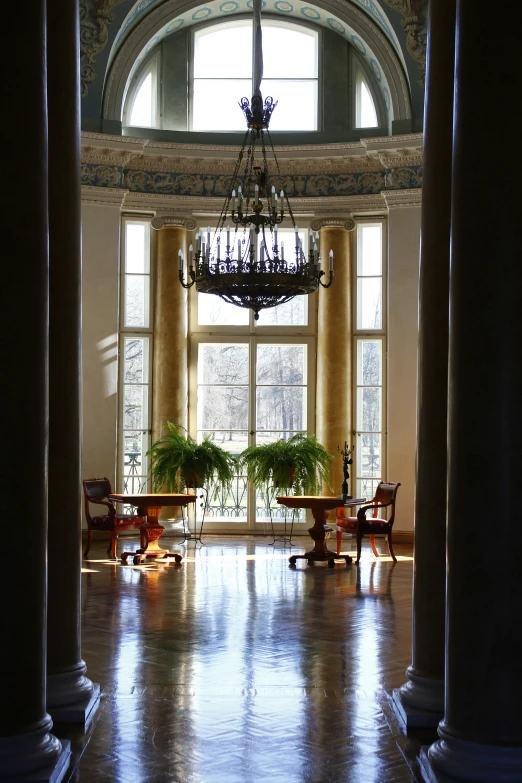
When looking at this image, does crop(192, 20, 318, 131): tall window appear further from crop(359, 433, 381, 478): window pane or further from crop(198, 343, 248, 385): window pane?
crop(359, 433, 381, 478): window pane

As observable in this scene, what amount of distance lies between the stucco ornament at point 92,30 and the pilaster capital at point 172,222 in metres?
1.88

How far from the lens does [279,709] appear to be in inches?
210

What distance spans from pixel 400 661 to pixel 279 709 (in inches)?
56.6

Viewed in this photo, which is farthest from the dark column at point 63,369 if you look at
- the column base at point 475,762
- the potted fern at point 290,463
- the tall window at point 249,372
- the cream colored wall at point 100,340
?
the tall window at point 249,372

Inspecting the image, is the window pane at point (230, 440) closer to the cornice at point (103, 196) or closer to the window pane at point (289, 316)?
the window pane at point (289, 316)

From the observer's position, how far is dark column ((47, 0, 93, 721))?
5008 millimetres

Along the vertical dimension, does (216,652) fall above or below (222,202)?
below

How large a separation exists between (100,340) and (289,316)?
2.69 metres

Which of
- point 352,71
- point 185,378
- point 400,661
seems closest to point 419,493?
point 400,661

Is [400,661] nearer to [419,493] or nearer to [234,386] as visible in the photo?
[419,493]

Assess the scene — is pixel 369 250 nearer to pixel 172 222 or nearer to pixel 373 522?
pixel 172 222

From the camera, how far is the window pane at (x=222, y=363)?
44.8 feet

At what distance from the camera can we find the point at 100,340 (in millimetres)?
12766

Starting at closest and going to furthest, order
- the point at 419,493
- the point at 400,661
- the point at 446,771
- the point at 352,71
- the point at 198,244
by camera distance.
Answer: the point at 446,771
the point at 419,493
the point at 400,661
the point at 198,244
the point at 352,71
